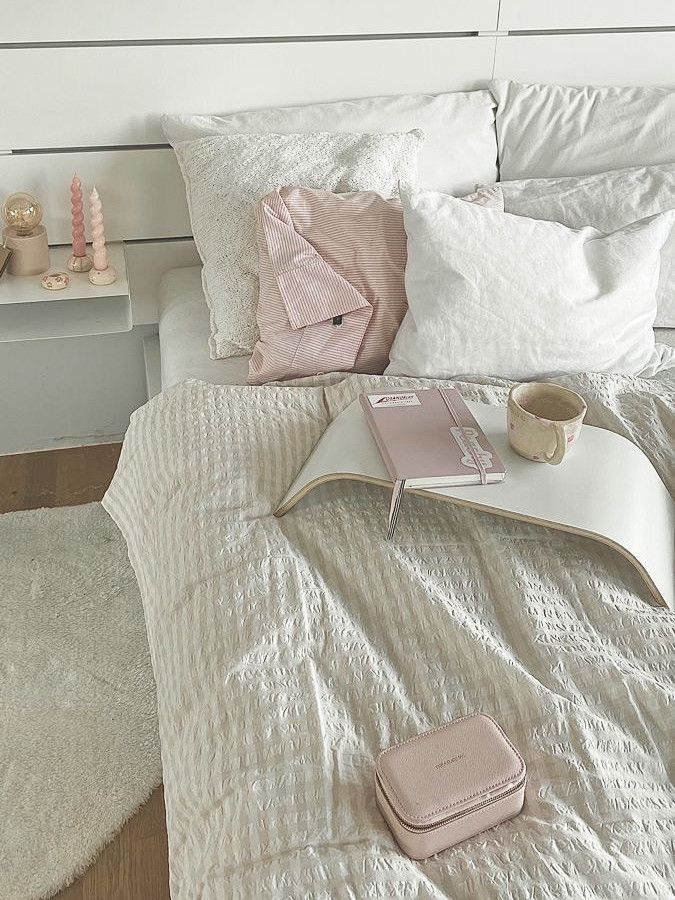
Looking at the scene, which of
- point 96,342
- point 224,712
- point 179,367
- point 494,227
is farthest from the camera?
point 96,342

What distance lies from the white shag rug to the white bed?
1.52 feet

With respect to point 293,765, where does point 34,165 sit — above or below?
above

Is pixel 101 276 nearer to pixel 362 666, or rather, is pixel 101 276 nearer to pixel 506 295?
pixel 506 295

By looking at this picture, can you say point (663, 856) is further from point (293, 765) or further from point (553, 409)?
point (553, 409)

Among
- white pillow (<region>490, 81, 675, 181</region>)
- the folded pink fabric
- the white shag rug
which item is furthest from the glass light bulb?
white pillow (<region>490, 81, 675, 181</region>)

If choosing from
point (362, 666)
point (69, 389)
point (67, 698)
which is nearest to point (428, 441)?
point (362, 666)

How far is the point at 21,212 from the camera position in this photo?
185cm

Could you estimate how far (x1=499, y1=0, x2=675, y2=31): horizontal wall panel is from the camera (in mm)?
2010

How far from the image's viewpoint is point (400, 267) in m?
1.70

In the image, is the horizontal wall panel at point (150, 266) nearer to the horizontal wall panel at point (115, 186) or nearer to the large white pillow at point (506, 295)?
the horizontal wall panel at point (115, 186)

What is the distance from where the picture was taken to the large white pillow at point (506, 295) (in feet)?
5.23

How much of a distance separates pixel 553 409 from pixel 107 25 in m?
1.22

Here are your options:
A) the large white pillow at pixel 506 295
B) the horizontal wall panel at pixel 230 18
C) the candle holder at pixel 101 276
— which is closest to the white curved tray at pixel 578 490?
the large white pillow at pixel 506 295

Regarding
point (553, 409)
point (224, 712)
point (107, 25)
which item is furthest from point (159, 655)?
point (107, 25)
